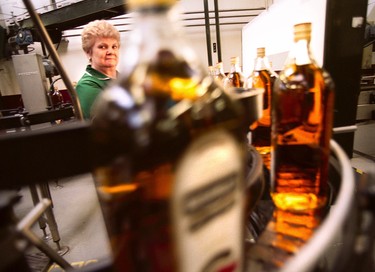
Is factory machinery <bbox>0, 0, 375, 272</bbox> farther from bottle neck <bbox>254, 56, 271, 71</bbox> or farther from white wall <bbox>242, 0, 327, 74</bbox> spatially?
white wall <bbox>242, 0, 327, 74</bbox>

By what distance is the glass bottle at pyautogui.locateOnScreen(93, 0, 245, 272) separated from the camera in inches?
9.4

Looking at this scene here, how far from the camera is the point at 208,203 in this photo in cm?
25

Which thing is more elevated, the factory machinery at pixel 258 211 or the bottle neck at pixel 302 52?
the bottle neck at pixel 302 52

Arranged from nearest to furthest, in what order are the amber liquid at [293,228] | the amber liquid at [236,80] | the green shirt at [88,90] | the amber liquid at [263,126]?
the amber liquid at [293,228]
the amber liquid at [263,126]
the amber liquid at [236,80]
the green shirt at [88,90]

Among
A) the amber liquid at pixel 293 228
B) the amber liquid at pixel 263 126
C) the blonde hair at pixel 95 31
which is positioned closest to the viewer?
the amber liquid at pixel 293 228

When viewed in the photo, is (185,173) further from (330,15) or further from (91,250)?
(330,15)

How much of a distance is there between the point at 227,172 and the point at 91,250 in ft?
5.14

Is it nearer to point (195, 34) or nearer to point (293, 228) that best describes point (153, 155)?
point (293, 228)

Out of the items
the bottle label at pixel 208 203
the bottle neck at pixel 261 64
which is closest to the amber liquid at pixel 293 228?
the bottle label at pixel 208 203

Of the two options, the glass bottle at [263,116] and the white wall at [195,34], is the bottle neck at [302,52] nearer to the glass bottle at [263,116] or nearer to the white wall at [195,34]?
the glass bottle at [263,116]

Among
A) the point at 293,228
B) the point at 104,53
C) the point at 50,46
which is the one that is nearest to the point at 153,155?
the point at 293,228

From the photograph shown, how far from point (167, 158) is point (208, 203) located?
63 mm

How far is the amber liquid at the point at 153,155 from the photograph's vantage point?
0.78ft

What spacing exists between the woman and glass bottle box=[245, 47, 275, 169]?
0.76 metres
